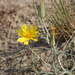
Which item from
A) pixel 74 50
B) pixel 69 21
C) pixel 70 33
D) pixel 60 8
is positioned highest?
pixel 60 8

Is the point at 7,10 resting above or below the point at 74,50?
above

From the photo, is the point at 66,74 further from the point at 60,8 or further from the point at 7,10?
the point at 7,10

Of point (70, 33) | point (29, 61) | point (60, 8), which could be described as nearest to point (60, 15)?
point (60, 8)

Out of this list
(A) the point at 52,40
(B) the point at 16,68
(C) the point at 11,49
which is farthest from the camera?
(C) the point at 11,49

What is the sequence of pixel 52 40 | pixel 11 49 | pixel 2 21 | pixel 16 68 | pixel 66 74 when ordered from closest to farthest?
pixel 52 40, pixel 66 74, pixel 16 68, pixel 11 49, pixel 2 21

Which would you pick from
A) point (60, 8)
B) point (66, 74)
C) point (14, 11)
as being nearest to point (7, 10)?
point (14, 11)

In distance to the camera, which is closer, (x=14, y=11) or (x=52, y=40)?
(x=52, y=40)

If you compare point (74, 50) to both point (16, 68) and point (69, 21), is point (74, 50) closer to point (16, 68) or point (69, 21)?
point (69, 21)

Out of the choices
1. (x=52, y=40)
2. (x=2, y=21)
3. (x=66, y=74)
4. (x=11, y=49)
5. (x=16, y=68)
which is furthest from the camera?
(x=2, y=21)

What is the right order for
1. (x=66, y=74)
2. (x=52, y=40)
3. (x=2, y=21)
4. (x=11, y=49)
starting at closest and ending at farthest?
(x=52, y=40) → (x=66, y=74) → (x=11, y=49) → (x=2, y=21)
